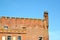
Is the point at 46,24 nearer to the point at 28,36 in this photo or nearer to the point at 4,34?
the point at 28,36

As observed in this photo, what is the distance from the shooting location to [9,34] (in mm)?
51625

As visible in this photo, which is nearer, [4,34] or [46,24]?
[4,34]

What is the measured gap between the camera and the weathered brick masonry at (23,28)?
51.7 metres

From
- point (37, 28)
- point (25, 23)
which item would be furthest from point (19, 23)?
point (37, 28)

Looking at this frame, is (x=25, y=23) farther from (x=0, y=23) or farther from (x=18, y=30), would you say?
(x=0, y=23)

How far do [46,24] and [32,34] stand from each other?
15.7ft

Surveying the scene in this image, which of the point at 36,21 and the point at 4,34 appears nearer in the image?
the point at 4,34

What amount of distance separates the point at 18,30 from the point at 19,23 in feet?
8.27

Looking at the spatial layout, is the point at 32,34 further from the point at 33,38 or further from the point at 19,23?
the point at 19,23

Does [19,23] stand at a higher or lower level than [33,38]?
higher

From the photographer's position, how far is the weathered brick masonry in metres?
51.7

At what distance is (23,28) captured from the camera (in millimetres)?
53812

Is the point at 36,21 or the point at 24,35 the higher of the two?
the point at 36,21

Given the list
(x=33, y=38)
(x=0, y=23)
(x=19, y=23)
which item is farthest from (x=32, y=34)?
(x=0, y=23)
